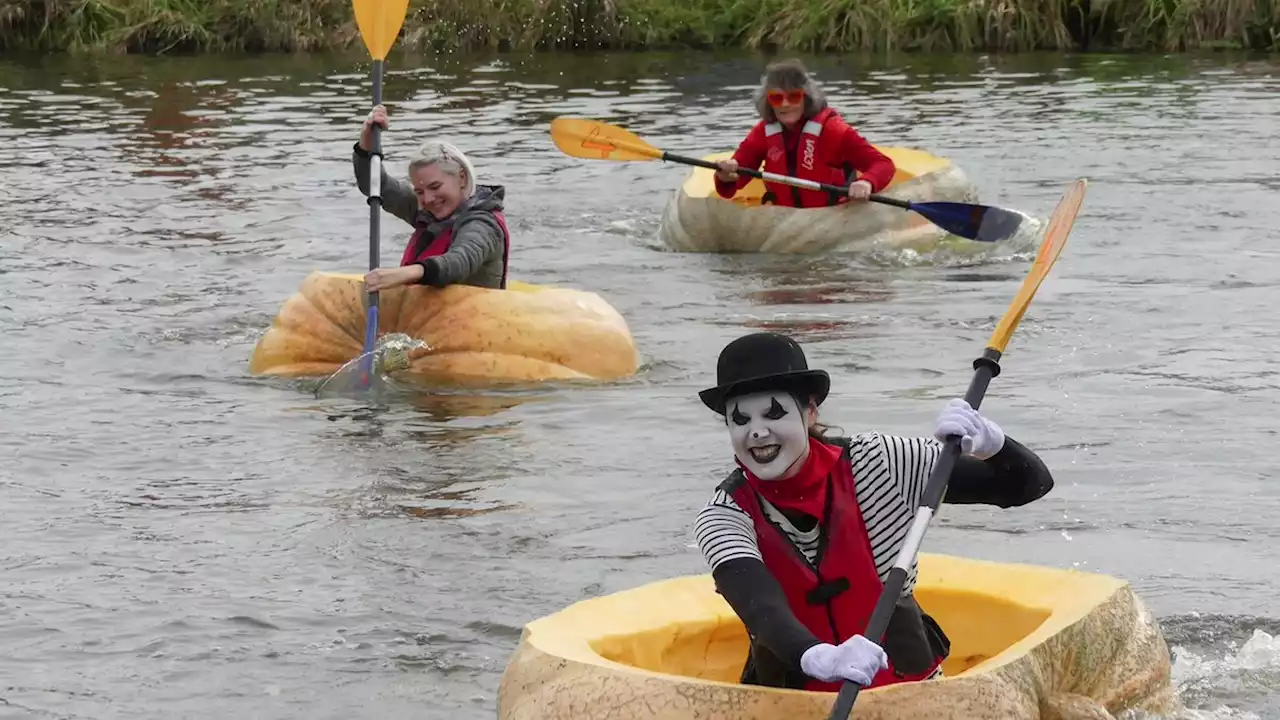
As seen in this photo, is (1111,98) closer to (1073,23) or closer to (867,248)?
(1073,23)

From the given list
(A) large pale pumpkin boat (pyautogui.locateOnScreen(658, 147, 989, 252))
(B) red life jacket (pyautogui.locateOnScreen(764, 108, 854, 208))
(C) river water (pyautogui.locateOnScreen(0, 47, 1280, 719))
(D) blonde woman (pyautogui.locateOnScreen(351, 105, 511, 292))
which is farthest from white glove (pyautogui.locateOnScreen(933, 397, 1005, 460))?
(A) large pale pumpkin boat (pyautogui.locateOnScreen(658, 147, 989, 252))

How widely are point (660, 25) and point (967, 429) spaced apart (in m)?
22.0

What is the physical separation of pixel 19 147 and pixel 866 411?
35.8 feet

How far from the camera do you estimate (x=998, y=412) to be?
793 centimetres

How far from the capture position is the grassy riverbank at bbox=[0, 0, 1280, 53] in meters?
23.1

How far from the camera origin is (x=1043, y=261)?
5160 millimetres

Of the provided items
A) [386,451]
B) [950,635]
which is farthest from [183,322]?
[950,635]

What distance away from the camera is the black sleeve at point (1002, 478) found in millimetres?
4332

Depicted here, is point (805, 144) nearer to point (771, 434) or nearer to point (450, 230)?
point (450, 230)

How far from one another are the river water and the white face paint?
1.26 metres

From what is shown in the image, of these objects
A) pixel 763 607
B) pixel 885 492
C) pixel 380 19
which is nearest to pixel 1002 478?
pixel 885 492

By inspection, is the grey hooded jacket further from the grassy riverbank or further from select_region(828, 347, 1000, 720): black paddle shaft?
the grassy riverbank

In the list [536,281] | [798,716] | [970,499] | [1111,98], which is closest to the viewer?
[798,716]

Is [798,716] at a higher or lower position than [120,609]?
higher
